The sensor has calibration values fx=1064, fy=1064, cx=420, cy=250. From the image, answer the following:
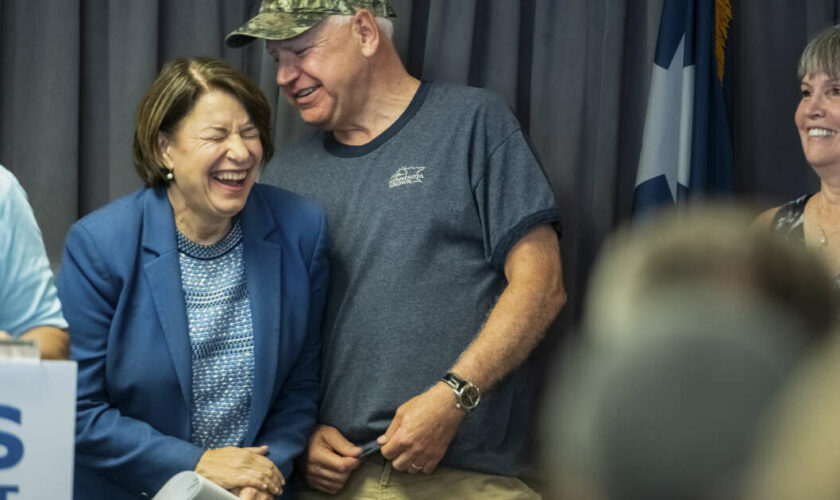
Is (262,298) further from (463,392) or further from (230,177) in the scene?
(463,392)

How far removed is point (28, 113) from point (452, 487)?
1416 mm

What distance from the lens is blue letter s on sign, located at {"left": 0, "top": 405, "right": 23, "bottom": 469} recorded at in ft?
4.13

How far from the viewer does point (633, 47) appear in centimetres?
287

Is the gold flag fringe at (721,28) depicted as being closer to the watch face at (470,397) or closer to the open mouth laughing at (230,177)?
the watch face at (470,397)

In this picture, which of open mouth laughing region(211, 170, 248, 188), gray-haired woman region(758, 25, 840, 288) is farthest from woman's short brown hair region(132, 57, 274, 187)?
gray-haired woman region(758, 25, 840, 288)

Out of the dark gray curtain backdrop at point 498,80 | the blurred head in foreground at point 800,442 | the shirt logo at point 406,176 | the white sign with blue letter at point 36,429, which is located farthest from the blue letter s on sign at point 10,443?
the dark gray curtain backdrop at point 498,80

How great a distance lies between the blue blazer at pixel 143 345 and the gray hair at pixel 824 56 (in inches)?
47.6

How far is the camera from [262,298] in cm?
219

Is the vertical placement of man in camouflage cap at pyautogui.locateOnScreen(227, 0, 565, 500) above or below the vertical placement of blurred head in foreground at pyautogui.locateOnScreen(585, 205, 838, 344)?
below

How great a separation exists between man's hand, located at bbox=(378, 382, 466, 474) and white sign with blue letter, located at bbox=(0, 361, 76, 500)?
994 mm

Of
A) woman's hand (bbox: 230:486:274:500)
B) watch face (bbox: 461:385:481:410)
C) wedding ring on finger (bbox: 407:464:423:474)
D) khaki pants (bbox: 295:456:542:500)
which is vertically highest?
watch face (bbox: 461:385:481:410)

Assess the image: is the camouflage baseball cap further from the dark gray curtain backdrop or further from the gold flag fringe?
the gold flag fringe

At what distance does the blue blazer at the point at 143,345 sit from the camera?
2.07m

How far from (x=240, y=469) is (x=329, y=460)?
0.28 meters
